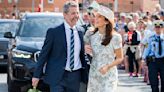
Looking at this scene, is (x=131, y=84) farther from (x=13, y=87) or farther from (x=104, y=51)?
(x=104, y=51)

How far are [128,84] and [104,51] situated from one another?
831cm

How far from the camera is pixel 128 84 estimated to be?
15.3 m

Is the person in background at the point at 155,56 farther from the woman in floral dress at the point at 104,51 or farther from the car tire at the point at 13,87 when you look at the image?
the woman in floral dress at the point at 104,51

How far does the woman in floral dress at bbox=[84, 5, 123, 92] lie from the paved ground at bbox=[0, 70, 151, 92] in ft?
21.0

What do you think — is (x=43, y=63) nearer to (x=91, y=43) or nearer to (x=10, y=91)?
(x=91, y=43)

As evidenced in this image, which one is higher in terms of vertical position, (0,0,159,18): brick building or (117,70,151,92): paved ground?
(0,0,159,18): brick building

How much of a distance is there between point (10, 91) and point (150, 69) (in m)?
3.04

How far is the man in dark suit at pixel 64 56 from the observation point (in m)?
7.20

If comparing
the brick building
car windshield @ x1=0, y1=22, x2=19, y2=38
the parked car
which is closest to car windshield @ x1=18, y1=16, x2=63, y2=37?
the parked car

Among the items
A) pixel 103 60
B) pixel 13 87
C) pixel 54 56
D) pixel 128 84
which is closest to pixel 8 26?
pixel 128 84

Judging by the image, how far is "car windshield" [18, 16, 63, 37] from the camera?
12.5m

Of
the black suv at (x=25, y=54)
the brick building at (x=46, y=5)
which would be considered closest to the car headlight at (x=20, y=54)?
the black suv at (x=25, y=54)

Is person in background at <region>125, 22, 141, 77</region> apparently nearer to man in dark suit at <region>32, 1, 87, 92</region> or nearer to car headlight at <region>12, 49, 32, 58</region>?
car headlight at <region>12, 49, 32, 58</region>

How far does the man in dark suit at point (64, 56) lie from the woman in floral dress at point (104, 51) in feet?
0.69
